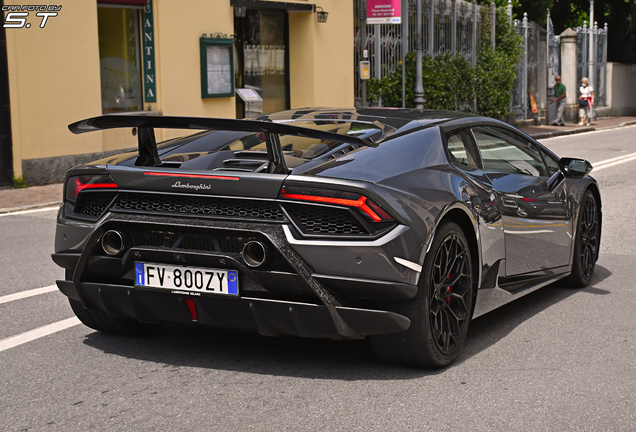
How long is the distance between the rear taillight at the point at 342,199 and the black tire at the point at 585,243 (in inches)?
108

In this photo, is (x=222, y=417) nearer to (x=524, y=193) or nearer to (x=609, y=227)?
(x=524, y=193)

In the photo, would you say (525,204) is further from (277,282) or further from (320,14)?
(320,14)

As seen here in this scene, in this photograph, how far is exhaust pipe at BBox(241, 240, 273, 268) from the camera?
4121 millimetres

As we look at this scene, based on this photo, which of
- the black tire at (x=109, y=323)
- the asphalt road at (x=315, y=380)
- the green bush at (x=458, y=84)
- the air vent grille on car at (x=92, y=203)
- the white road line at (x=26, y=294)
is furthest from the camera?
the green bush at (x=458, y=84)

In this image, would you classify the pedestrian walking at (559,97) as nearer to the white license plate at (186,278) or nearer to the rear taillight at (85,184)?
the rear taillight at (85,184)

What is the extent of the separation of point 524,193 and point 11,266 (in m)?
4.33

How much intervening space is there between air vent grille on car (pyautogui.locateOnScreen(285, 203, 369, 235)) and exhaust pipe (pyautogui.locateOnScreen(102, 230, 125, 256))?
90 cm

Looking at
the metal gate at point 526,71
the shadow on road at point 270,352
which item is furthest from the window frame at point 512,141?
the metal gate at point 526,71

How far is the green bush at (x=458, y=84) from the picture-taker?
23469mm

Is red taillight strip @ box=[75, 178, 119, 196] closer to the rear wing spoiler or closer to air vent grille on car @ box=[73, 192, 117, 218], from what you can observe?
air vent grille on car @ box=[73, 192, 117, 218]

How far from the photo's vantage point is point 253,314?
420cm

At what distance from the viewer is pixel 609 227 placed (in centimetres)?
964

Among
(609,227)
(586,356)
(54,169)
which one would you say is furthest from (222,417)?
(54,169)

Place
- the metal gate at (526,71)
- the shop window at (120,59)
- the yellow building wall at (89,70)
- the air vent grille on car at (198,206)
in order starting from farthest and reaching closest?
the metal gate at (526,71)
the shop window at (120,59)
the yellow building wall at (89,70)
the air vent grille on car at (198,206)
